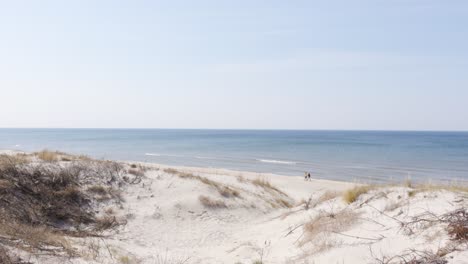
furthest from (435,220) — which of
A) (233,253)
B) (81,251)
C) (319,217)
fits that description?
(81,251)

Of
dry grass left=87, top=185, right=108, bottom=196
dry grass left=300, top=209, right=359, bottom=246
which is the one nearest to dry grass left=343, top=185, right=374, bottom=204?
dry grass left=300, top=209, right=359, bottom=246

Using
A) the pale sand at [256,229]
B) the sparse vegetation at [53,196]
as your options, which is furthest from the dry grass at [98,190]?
the pale sand at [256,229]

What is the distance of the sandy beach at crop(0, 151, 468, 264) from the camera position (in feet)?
23.0

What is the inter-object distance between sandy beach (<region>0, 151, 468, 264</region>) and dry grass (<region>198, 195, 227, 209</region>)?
4 cm

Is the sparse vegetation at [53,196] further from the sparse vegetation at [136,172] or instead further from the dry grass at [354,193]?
the dry grass at [354,193]

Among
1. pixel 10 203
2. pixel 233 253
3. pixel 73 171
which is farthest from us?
pixel 73 171

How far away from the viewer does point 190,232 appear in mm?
12234

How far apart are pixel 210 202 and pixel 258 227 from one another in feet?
9.36

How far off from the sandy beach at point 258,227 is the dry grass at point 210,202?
0.04 m

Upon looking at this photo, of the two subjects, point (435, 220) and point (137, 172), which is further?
point (137, 172)

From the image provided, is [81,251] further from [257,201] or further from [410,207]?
[257,201]

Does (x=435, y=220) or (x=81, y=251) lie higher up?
(x=435, y=220)

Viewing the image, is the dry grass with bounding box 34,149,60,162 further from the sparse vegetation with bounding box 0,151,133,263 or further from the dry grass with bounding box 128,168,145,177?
the dry grass with bounding box 128,168,145,177

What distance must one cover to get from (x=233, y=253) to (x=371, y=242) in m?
3.45
